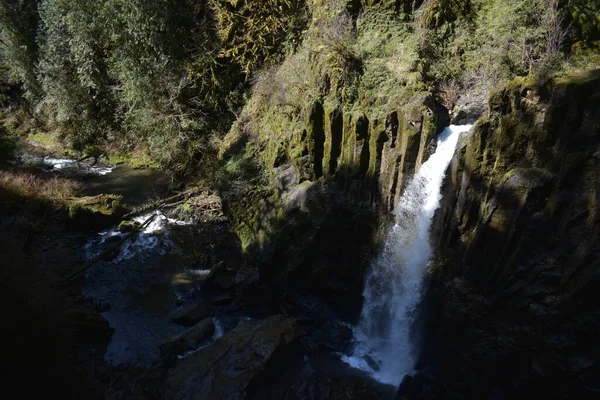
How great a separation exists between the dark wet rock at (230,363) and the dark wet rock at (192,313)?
1.53 m

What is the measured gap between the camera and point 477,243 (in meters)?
8.41

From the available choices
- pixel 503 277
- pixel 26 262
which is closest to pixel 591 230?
pixel 503 277

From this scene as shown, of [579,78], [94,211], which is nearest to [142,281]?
[94,211]

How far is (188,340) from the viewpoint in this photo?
10.5m

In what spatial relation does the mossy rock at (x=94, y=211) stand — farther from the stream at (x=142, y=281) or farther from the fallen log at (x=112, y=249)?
the fallen log at (x=112, y=249)

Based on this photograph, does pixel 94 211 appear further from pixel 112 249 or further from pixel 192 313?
pixel 192 313

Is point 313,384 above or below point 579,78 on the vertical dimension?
below

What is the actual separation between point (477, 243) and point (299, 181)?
589cm

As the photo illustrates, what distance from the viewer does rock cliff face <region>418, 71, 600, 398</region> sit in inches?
271

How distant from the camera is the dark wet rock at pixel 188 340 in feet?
34.0

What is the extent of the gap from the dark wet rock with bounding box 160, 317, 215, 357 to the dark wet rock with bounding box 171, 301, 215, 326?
0.37 metres

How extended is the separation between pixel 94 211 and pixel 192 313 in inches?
265

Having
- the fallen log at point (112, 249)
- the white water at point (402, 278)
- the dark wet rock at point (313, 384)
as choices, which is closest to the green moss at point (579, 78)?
the white water at point (402, 278)

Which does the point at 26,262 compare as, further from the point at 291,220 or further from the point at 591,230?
the point at 591,230
